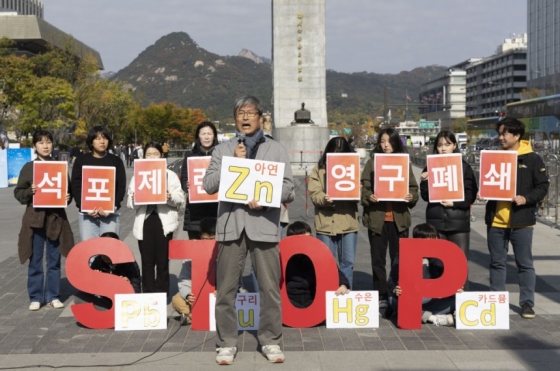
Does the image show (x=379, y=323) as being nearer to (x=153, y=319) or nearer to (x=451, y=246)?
(x=451, y=246)

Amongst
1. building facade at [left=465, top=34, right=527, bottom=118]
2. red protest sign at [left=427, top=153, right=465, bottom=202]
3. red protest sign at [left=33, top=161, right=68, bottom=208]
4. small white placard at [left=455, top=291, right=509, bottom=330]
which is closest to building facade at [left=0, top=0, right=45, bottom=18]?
building facade at [left=465, top=34, right=527, bottom=118]

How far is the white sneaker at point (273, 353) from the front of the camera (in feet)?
20.0

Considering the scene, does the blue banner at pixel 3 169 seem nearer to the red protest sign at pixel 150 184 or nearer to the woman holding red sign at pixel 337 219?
the red protest sign at pixel 150 184

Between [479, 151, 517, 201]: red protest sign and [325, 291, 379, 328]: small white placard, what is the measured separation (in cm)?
Result: 167

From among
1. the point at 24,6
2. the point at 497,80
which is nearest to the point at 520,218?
the point at 24,6

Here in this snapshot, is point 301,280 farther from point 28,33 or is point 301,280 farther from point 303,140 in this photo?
point 28,33

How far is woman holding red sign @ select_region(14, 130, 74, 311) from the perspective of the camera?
818 cm

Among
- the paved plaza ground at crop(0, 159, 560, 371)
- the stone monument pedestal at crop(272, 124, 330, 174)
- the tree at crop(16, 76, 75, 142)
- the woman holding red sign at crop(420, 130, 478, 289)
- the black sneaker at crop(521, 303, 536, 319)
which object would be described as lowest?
the paved plaza ground at crop(0, 159, 560, 371)

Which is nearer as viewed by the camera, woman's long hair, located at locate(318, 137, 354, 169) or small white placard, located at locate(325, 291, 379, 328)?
small white placard, located at locate(325, 291, 379, 328)

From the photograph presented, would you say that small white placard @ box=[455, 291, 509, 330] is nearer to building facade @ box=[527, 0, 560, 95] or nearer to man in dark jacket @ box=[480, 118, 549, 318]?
man in dark jacket @ box=[480, 118, 549, 318]

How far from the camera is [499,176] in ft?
25.0

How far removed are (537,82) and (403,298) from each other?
100.0 metres

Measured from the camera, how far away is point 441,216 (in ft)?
25.6

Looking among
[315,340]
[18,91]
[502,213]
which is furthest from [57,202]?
[18,91]
